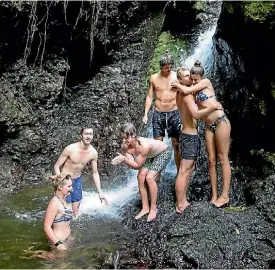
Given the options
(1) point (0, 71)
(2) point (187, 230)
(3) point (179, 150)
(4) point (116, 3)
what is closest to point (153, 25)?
(4) point (116, 3)

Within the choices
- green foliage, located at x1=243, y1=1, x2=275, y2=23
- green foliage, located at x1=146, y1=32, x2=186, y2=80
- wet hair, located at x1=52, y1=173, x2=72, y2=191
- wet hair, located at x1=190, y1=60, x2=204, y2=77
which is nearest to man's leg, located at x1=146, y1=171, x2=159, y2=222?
wet hair, located at x1=52, y1=173, x2=72, y2=191

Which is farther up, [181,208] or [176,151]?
[176,151]

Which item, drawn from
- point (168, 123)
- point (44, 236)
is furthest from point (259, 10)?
point (44, 236)

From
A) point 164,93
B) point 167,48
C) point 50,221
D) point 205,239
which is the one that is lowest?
point 205,239

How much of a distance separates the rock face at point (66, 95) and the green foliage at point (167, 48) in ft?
0.60

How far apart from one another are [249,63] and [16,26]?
13.5 feet

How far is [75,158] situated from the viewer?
6.36m

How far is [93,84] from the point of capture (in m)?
10.0

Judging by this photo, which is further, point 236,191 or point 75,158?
point 236,191

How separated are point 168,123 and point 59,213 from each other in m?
2.18

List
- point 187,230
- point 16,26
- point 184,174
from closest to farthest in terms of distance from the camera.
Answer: point 187,230
point 184,174
point 16,26

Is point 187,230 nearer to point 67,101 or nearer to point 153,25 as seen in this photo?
point 67,101

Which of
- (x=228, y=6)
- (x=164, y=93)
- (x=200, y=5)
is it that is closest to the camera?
(x=164, y=93)

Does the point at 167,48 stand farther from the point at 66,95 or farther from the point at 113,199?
the point at 113,199
